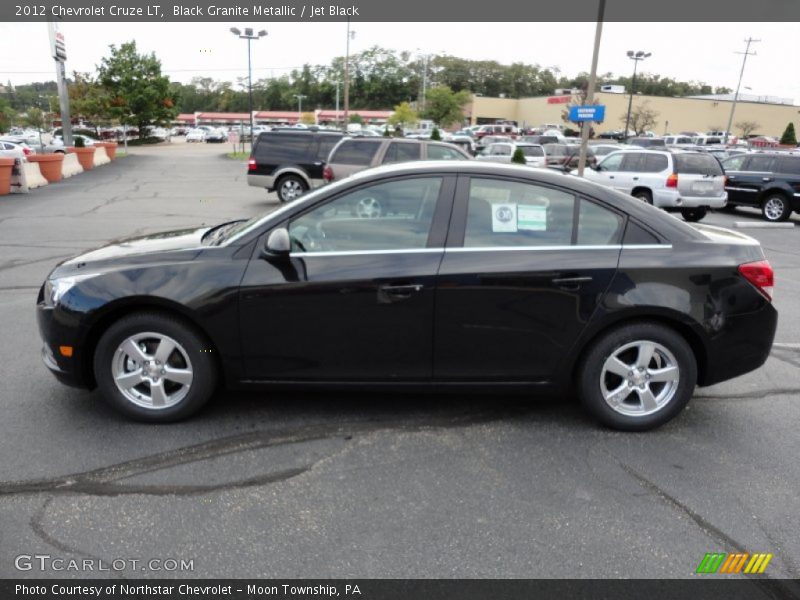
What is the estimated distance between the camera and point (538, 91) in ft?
445

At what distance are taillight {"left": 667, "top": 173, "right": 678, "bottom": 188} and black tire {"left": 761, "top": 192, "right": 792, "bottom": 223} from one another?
132 inches

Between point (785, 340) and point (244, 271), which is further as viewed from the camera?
point (785, 340)

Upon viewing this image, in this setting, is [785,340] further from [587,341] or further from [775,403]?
[587,341]

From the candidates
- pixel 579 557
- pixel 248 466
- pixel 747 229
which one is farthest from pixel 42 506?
pixel 747 229

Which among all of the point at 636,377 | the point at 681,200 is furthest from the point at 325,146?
the point at 636,377

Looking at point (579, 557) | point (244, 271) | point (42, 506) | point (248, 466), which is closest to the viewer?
point (579, 557)

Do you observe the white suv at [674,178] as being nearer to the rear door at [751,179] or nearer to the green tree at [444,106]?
the rear door at [751,179]

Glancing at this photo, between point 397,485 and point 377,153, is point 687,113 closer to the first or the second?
point 377,153

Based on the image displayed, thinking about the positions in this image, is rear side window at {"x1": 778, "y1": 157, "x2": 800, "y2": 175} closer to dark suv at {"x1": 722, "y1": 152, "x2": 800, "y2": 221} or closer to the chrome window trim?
dark suv at {"x1": 722, "y1": 152, "x2": 800, "y2": 221}

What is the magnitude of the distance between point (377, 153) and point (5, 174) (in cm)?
1149

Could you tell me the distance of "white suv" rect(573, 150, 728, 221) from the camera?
14680mm

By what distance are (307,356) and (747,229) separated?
46.0 ft
